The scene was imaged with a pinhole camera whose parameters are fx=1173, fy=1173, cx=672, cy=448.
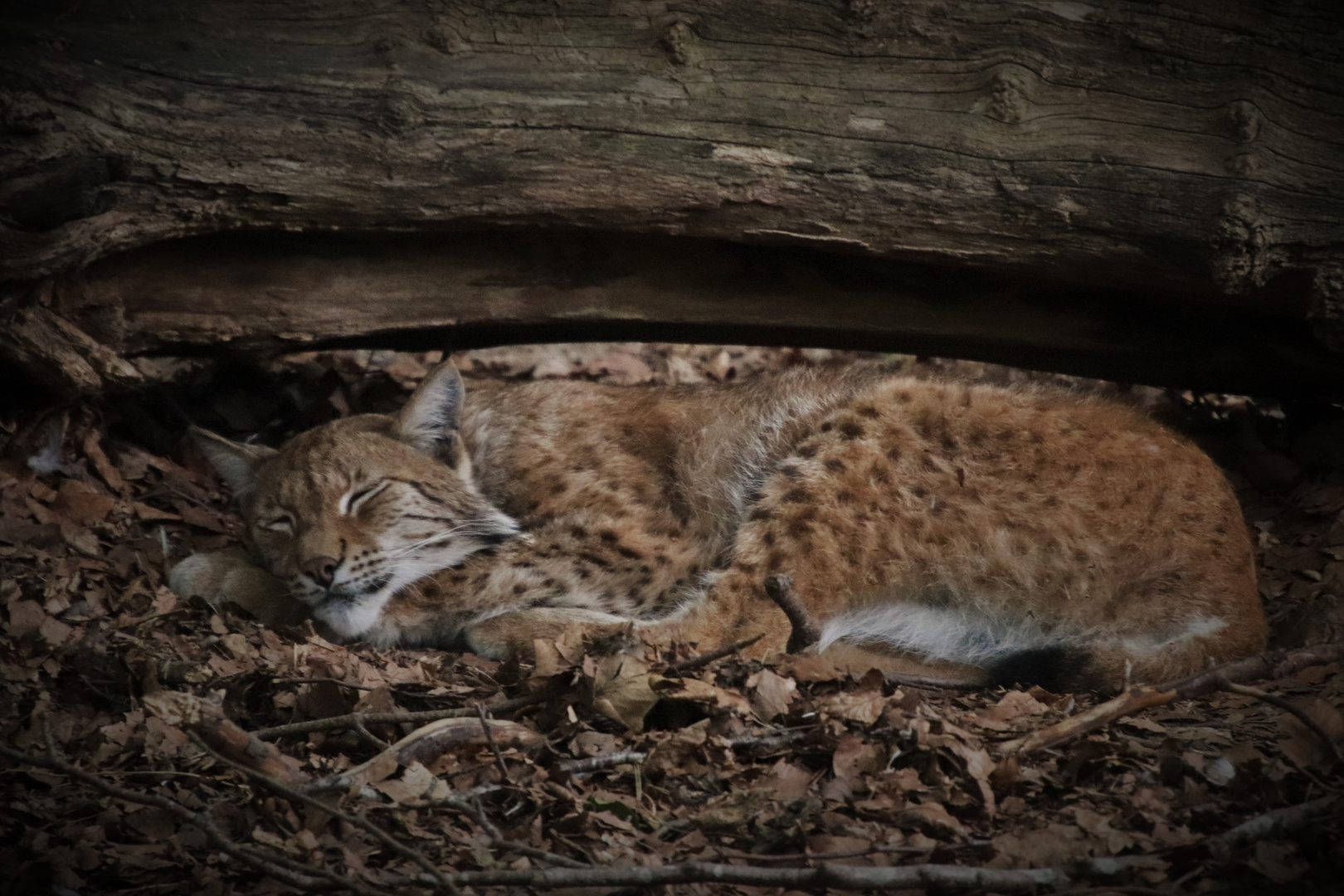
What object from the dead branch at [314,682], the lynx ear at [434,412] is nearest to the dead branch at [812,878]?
the dead branch at [314,682]

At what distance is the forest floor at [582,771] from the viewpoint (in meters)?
2.56

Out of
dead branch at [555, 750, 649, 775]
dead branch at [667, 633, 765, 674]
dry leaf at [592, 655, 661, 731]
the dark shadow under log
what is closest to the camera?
dead branch at [555, 750, 649, 775]

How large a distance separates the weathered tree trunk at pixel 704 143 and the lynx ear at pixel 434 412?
544 mm

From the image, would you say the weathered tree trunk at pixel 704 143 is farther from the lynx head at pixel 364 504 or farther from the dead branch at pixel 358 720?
the dead branch at pixel 358 720

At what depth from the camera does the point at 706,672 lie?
3.57 meters

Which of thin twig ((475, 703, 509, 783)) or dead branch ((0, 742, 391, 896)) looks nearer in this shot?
dead branch ((0, 742, 391, 896))

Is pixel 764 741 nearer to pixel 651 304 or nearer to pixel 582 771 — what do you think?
pixel 582 771

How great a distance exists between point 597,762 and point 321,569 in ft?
4.91

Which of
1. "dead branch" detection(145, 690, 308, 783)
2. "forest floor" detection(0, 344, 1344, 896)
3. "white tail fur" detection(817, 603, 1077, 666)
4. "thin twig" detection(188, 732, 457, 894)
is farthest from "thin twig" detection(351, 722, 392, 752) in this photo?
"white tail fur" detection(817, 603, 1077, 666)

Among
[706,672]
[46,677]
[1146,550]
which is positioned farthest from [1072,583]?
[46,677]

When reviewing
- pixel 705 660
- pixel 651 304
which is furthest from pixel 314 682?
pixel 651 304

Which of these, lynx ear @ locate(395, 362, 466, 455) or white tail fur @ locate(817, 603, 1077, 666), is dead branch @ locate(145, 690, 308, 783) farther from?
white tail fur @ locate(817, 603, 1077, 666)

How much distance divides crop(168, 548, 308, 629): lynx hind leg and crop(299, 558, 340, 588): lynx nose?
296 millimetres

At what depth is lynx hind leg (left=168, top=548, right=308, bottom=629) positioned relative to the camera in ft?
14.1
